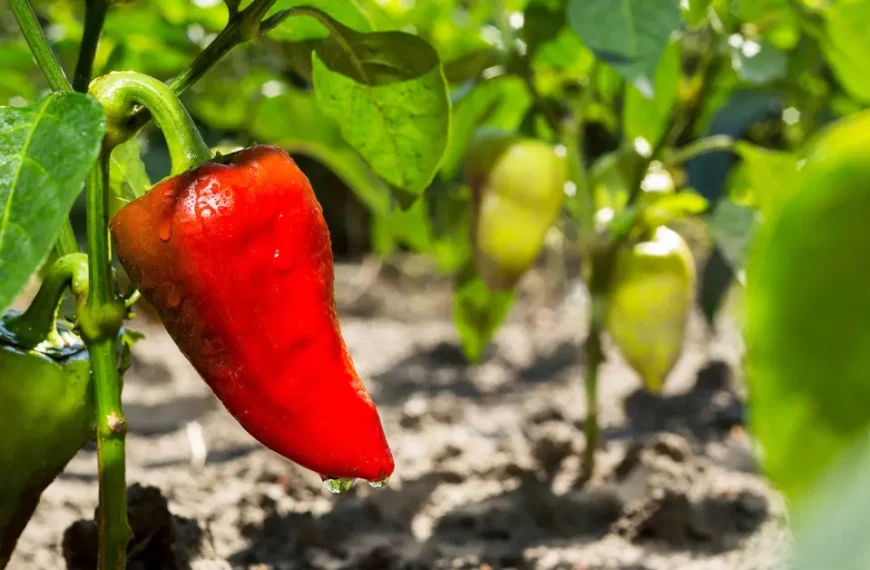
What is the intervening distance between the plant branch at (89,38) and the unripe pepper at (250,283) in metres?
0.12

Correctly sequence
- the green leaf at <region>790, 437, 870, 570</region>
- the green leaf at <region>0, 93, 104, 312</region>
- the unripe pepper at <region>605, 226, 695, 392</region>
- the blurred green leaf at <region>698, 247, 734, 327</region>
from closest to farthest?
the green leaf at <region>790, 437, 870, 570</region> < the green leaf at <region>0, 93, 104, 312</region> < the unripe pepper at <region>605, 226, 695, 392</region> < the blurred green leaf at <region>698, 247, 734, 327</region>

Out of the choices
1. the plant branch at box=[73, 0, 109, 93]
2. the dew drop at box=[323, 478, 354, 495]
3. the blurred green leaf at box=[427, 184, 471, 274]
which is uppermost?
the blurred green leaf at box=[427, 184, 471, 274]

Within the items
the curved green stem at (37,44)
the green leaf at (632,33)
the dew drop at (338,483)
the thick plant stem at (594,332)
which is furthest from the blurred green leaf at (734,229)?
the curved green stem at (37,44)

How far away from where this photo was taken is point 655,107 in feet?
3.60

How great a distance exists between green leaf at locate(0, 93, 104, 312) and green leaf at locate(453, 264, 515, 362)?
2.66 ft

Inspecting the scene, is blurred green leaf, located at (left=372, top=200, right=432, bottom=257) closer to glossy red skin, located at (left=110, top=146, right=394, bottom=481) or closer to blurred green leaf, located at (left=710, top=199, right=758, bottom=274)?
blurred green leaf, located at (left=710, top=199, right=758, bottom=274)

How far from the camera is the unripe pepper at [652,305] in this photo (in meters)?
1.00

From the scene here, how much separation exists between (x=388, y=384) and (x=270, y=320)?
1359 mm

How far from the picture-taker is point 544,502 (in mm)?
1045

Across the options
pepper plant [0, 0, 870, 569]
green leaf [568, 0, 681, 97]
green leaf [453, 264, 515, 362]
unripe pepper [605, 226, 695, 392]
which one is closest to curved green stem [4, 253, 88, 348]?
pepper plant [0, 0, 870, 569]

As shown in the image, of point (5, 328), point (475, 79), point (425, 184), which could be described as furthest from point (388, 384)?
point (5, 328)

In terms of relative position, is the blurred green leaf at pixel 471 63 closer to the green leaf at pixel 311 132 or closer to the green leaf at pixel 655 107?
the green leaf at pixel 655 107

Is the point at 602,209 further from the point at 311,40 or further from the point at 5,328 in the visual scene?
the point at 5,328

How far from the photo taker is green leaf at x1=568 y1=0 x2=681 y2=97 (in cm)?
71
